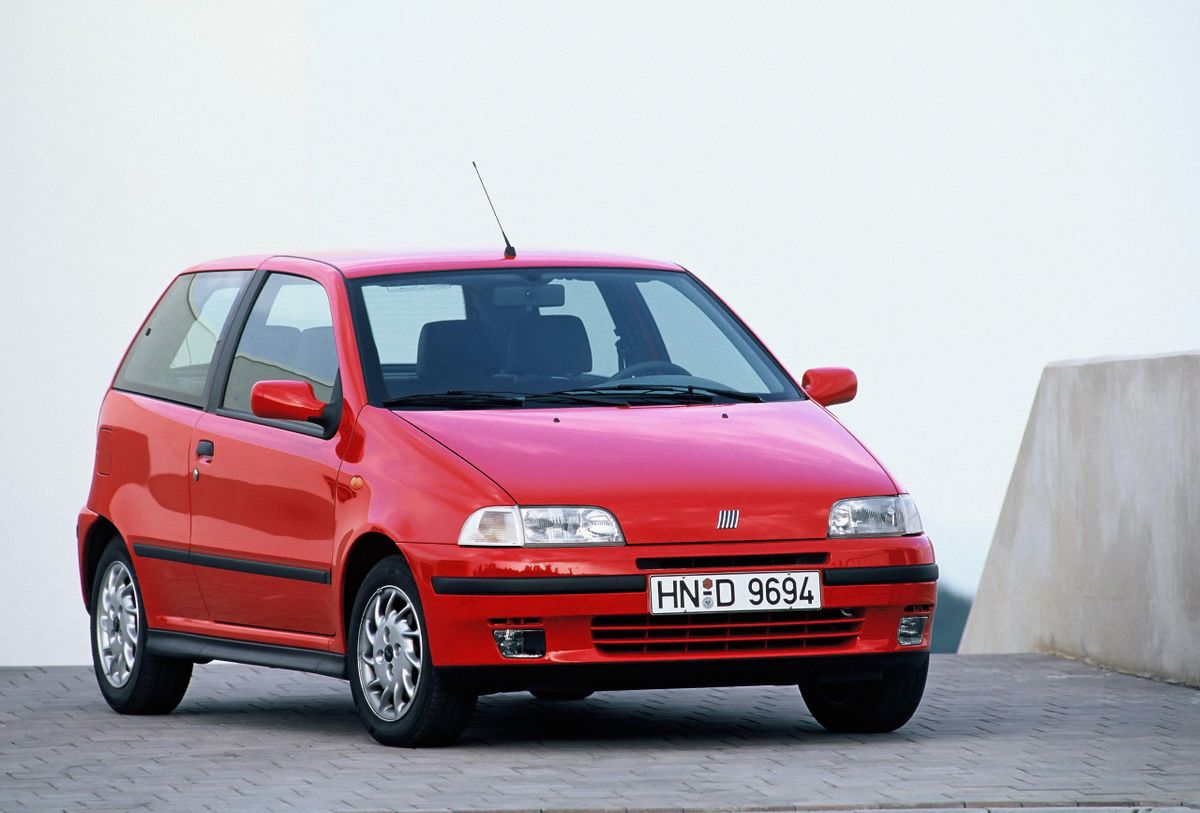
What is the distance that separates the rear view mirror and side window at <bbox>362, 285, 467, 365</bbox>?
14 centimetres

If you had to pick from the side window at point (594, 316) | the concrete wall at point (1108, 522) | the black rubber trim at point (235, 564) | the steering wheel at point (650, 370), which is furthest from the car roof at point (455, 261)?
the concrete wall at point (1108, 522)

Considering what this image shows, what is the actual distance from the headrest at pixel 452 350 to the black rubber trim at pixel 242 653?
101 cm

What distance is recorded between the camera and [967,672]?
35.2 feet

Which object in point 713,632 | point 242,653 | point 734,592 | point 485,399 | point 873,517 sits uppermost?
point 485,399

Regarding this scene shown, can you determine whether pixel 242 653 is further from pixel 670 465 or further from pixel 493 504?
pixel 670 465

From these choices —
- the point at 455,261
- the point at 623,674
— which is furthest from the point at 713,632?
the point at 455,261

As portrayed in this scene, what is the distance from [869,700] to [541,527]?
148 cm

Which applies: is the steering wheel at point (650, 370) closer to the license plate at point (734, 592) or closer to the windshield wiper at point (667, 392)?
the windshield wiper at point (667, 392)

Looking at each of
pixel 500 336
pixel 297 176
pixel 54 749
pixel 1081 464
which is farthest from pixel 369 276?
pixel 297 176

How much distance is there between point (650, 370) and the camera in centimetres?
869

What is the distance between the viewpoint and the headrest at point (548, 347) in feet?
27.8

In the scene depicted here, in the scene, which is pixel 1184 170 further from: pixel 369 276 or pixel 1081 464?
pixel 369 276

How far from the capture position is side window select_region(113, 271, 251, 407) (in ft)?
31.2

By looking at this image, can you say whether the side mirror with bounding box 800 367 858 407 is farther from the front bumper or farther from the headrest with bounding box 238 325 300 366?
the headrest with bounding box 238 325 300 366
